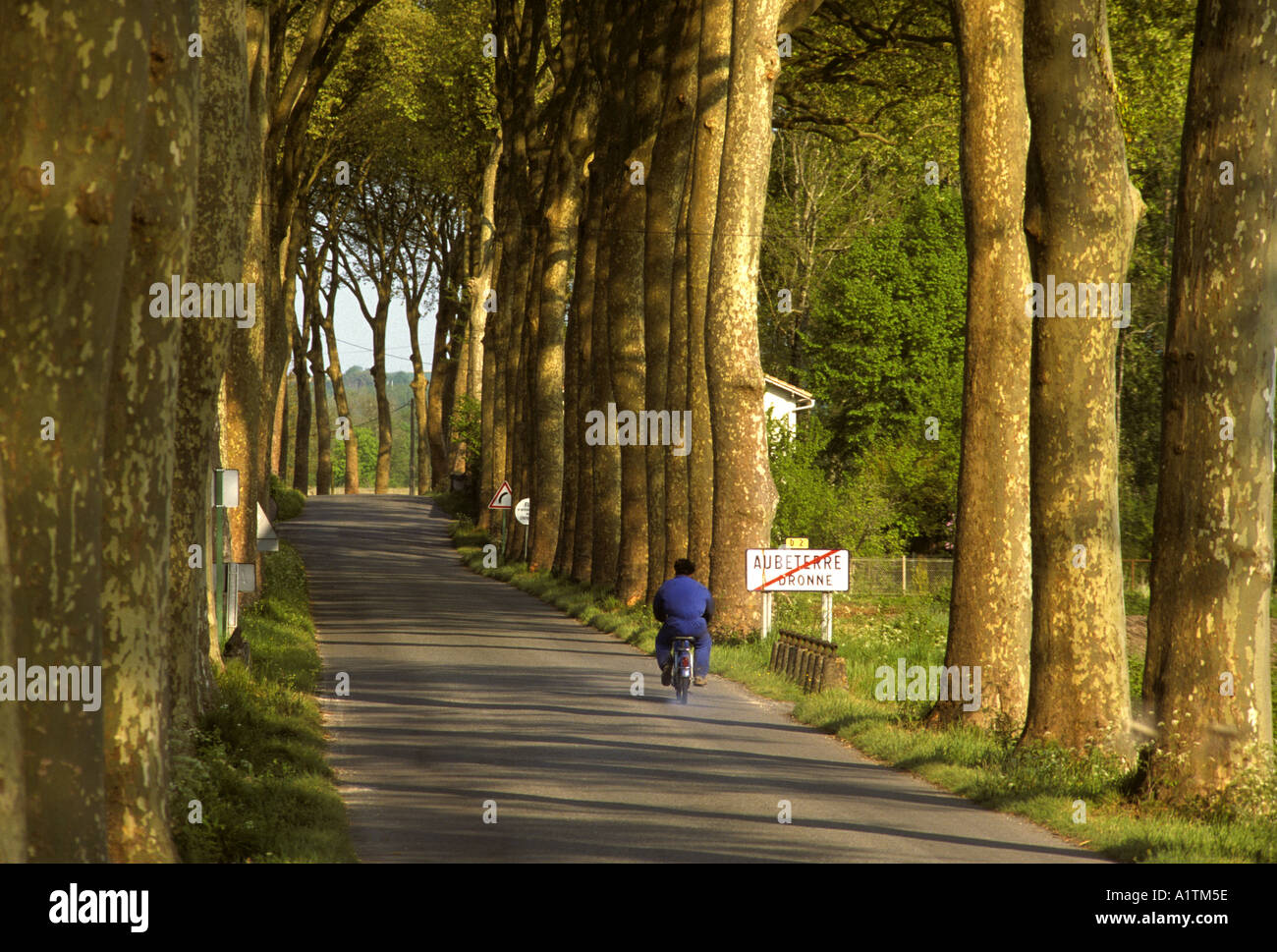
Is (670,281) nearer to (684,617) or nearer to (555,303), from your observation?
(684,617)

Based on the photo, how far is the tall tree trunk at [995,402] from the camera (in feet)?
55.1

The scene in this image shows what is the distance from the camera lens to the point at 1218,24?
476 inches

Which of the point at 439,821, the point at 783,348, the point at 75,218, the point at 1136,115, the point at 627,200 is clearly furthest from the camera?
the point at 783,348

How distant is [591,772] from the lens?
14070 millimetres

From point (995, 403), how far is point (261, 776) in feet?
27.6

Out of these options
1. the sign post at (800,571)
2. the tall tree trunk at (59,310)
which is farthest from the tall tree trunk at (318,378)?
the tall tree trunk at (59,310)

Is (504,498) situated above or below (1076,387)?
below

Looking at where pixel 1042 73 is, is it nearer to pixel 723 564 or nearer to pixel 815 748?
pixel 815 748

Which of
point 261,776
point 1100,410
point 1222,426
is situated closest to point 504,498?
point 1100,410

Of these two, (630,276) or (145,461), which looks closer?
(145,461)

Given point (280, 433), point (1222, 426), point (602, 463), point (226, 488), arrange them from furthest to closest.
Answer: point (280, 433) → point (602, 463) → point (226, 488) → point (1222, 426)

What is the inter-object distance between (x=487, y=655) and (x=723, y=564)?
392cm

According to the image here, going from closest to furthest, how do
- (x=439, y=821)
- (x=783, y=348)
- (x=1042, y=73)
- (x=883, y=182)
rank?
(x=439, y=821), (x=1042, y=73), (x=883, y=182), (x=783, y=348)

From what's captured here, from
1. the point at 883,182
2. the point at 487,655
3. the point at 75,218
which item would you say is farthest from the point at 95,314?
the point at 883,182
